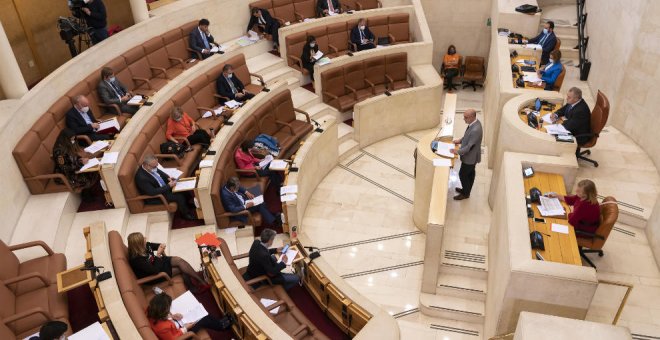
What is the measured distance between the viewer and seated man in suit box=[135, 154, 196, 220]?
232 inches

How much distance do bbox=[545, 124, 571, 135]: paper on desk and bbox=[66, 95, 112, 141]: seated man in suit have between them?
17.9ft

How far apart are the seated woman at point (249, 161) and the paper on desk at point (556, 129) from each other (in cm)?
357

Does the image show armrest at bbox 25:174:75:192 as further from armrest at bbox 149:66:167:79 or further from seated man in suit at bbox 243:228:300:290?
armrest at bbox 149:66:167:79

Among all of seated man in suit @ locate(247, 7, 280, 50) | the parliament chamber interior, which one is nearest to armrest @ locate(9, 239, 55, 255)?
the parliament chamber interior

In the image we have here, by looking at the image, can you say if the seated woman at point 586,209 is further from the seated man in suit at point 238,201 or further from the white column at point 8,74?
the white column at point 8,74

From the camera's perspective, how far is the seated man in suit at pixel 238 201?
6211 mm

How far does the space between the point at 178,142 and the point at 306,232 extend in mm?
2121

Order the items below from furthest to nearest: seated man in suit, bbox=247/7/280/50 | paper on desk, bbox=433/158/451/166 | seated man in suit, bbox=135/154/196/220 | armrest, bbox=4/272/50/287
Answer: seated man in suit, bbox=247/7/280/50 < paper on desk, bbox=433/158/451/166 < seated man in suit, bbox=135/154/196/220 < armrest, bbox=4/272/50/287

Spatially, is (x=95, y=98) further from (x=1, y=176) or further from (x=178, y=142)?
(x=1, y=176)

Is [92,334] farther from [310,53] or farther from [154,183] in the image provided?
[310,53]

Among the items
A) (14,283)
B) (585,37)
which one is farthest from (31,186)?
(585,37)

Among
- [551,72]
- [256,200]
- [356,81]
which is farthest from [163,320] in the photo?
[551,72]

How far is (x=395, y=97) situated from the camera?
882cm

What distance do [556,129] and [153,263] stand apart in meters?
4.78
